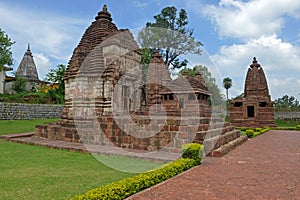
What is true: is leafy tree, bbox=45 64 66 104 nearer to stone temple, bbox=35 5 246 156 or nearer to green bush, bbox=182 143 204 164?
stone temple, bbox=35 5 246 156

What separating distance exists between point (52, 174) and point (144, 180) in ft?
6.90

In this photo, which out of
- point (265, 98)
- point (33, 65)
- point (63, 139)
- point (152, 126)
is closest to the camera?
point (152, 126)

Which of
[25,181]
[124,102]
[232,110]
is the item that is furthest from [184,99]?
[25,181]

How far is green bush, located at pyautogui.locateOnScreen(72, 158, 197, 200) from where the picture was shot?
360cm

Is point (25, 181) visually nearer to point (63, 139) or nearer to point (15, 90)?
point (63, 139)

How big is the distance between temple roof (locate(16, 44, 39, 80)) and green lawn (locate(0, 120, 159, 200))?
33.6 metres

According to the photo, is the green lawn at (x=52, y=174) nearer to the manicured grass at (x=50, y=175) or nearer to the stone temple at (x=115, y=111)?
the manicured grass at (x=50, y=175)

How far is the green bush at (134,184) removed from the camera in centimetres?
360

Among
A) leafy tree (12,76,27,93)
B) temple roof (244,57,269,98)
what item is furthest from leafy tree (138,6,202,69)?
leafy tree (12,76,27,93)

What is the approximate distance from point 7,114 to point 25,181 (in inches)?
648

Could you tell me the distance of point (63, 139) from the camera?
35.2ft

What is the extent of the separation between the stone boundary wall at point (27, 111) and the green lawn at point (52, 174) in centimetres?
1273

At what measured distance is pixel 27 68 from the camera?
126 ft

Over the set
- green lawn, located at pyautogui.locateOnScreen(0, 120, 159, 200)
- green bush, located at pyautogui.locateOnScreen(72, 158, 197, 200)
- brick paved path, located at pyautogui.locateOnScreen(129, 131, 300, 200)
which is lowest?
brick paved path, located at pyautogui.locateOnScreen(129, 131, 300, 200)
